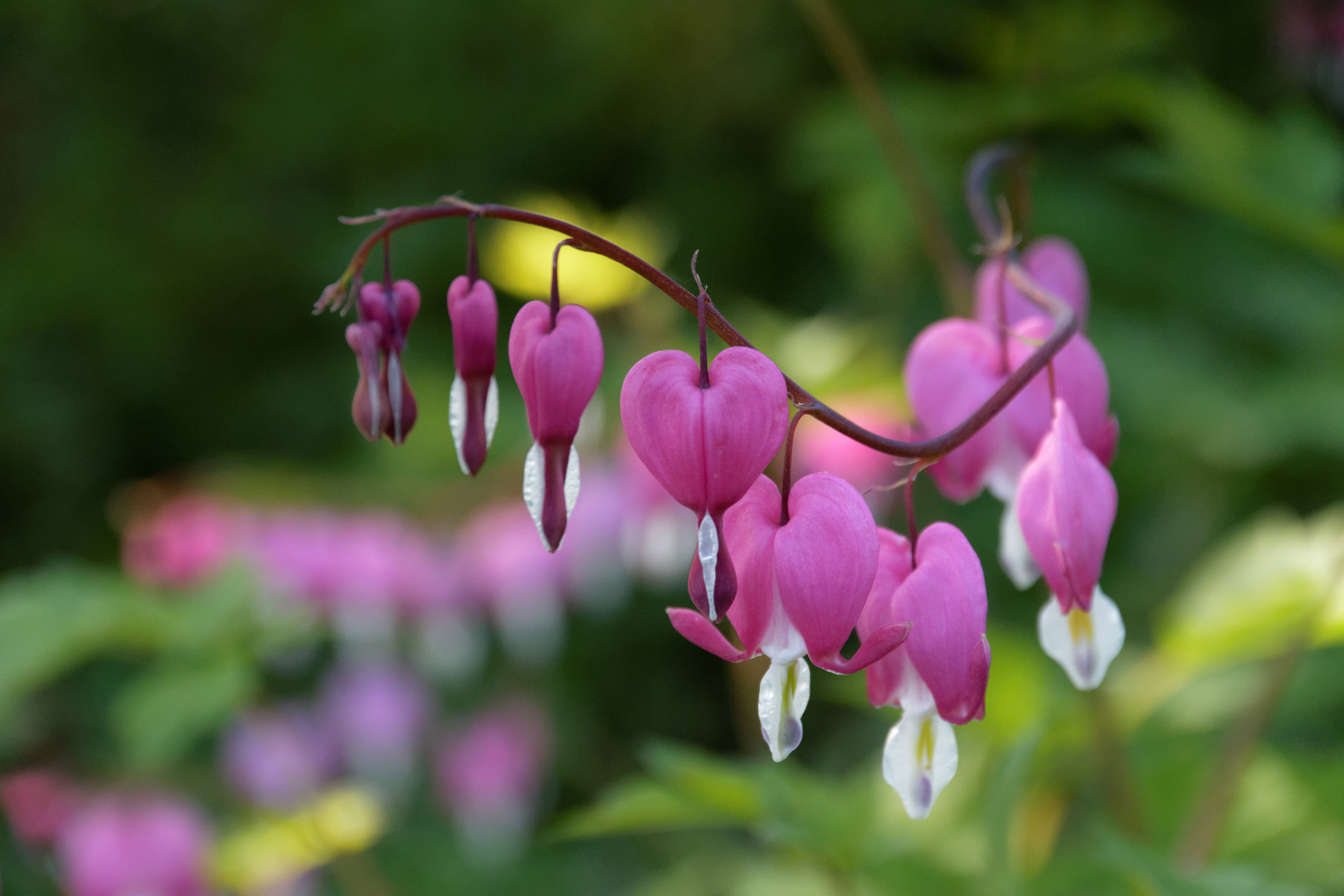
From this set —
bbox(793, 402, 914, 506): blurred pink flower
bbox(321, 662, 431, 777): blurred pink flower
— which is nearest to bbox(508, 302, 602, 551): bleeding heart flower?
bbox(793, 402, 914, 506): blurred pink flower

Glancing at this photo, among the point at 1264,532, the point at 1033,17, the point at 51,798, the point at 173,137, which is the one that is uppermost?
the point at 1033,17

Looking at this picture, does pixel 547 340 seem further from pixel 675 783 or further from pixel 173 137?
pixel 173 137

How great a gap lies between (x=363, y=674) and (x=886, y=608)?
6.49ft

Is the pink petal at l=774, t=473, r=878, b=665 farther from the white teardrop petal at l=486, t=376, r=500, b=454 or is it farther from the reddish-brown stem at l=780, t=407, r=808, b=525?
the white teardrop petal at l=486, t=376, r=500, b=454

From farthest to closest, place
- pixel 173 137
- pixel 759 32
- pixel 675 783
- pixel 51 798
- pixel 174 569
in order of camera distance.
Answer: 1. pixel 173 137
2. pixel 759 32
3. pixel 174 569
4. pixel 51 798
5. pixel 675 783

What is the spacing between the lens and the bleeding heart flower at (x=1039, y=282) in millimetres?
855

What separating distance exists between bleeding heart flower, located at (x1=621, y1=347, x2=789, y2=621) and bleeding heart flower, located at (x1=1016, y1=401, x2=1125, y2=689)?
0.18 m

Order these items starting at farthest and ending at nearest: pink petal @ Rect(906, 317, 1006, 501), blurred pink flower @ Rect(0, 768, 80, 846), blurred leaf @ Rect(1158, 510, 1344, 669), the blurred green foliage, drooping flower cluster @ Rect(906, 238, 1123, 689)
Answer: the blurred green foliage, blurred pink flower @ Rect(0, 768, 80, 846), blurred leaf @ Rect(1158, 510, 1344, 669), pink petal @ Rect(906, 317, 1006, 501), drooping flower cluster @ Rect(906, 238, 1123, 689)

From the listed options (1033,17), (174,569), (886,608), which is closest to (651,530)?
(174,569)

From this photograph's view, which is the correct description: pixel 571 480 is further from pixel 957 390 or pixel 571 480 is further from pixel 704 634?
pixel 957 390

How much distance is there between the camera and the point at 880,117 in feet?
3.75

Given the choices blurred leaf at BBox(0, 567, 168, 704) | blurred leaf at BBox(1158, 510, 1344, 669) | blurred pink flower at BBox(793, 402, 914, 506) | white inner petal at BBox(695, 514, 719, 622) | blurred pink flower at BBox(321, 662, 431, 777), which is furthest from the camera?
Result: blurred pink flower at BBox(321, 662, 431, 777)

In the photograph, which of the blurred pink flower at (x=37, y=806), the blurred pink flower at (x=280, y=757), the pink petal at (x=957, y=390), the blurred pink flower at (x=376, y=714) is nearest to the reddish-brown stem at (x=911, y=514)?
the pink petal at (x=957, y=390)

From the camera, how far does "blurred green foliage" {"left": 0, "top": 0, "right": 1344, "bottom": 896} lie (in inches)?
77.9
